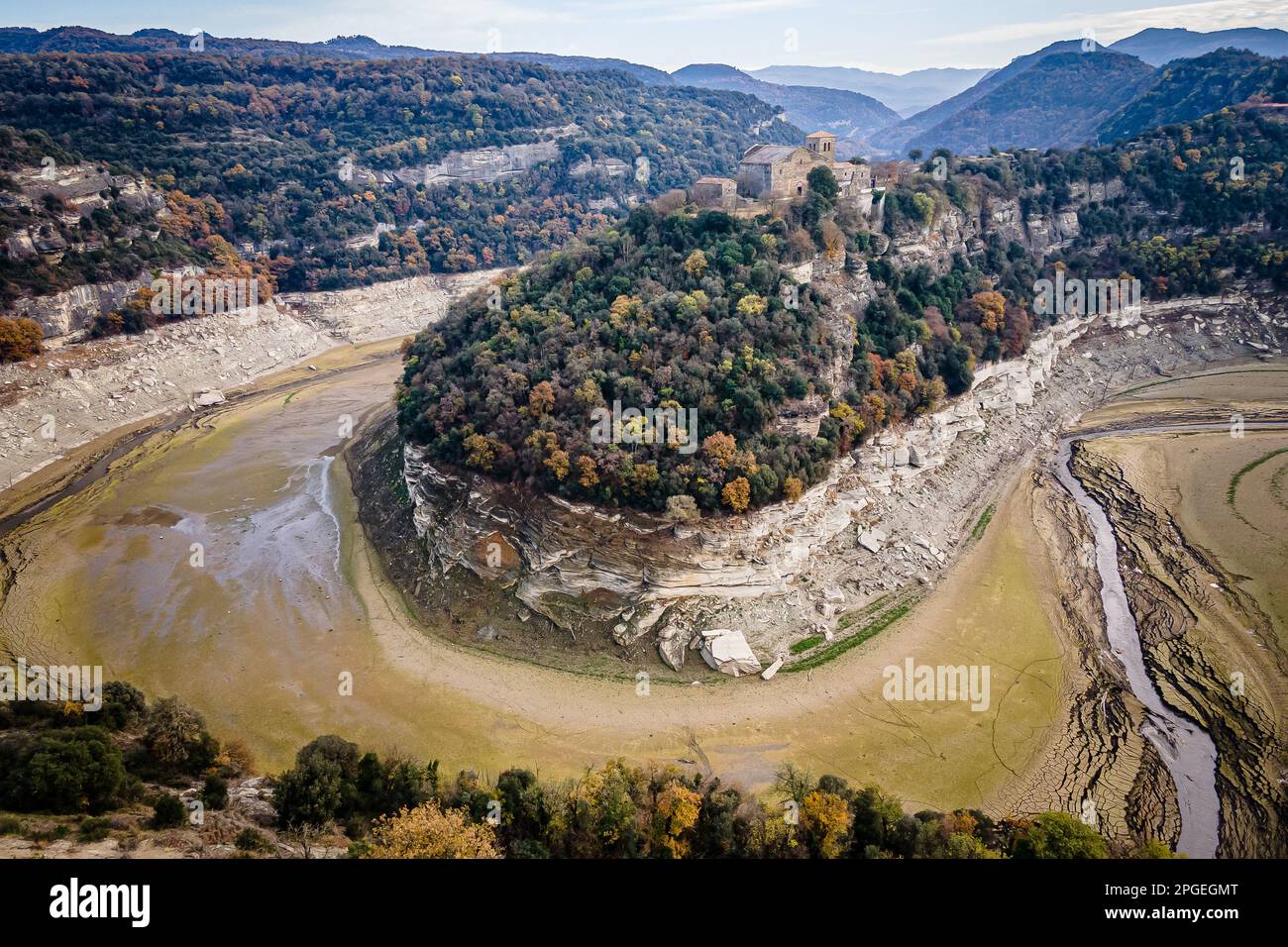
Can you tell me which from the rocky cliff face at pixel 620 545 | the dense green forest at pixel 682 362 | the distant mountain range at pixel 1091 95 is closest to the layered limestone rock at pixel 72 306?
the dense green forest at pixel 682 362

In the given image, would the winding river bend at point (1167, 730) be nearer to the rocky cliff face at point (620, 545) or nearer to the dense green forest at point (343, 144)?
the rocky cliff face at point (620, 545)

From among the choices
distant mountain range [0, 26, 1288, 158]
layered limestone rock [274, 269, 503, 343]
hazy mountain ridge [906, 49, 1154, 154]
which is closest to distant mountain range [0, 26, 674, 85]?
distant mountain range [0, 26, 1288, 158]

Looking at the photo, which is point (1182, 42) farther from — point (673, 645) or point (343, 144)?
point (673, 645)

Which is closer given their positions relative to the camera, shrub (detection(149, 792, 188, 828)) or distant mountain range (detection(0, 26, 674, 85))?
shrub (detection(149, 792, 188, 828))

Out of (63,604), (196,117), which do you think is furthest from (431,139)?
(63,604)

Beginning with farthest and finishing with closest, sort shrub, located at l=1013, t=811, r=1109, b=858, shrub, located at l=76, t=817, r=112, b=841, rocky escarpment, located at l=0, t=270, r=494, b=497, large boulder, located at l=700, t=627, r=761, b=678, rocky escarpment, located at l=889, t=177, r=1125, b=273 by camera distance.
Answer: rocky escarpment, located at l=889, t=177, r=1125, b=273, rocky escarpment, located at l=0, t=270, r=494, b=497, large boulder, located at l=700, t=627, r=761, b=678, shrub, located at l=1013, t=811, r=1109, b=858, shrub, located at l=76, t=817, r=112, b=841

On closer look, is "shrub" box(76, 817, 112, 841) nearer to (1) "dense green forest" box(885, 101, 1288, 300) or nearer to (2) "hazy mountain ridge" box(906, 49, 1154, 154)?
(1) "dense green forest" box(885, 101, 1288, 300)
